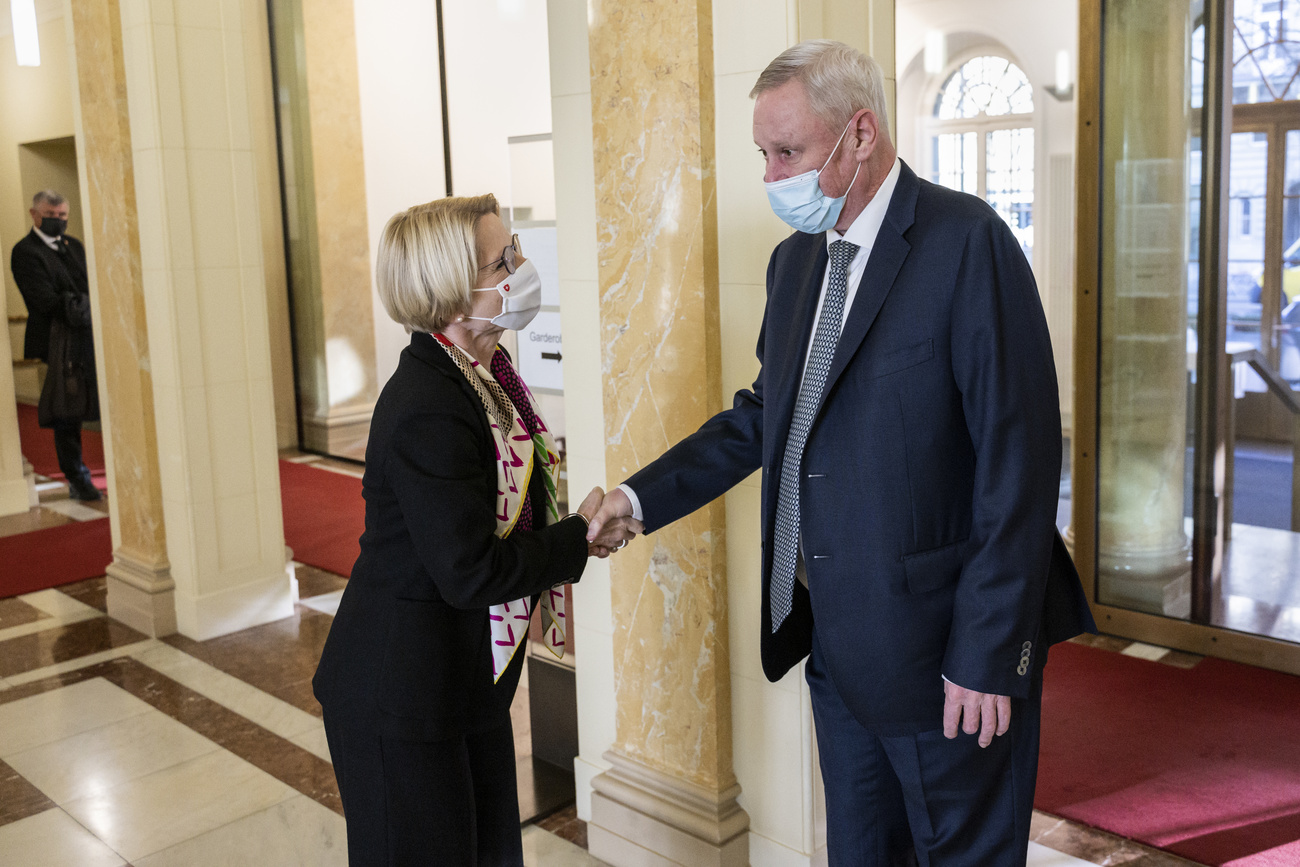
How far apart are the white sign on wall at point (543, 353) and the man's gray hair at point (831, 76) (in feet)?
7.17

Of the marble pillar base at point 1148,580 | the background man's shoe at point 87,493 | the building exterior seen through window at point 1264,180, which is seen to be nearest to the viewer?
the building exterior seen through window at point 1264,180

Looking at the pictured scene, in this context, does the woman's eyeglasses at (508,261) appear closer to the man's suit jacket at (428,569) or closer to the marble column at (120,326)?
the man's suit jacket at (428,569)

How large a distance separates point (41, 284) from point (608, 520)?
23.3 ft

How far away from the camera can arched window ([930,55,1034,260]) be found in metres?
9.39

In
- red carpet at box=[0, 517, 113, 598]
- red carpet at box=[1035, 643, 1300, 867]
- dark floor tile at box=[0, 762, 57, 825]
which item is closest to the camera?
red carpet at box=[1035, 643, 1300, 867]

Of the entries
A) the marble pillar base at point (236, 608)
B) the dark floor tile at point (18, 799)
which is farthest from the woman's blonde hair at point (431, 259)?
the marble pillar base at point (236, 608)

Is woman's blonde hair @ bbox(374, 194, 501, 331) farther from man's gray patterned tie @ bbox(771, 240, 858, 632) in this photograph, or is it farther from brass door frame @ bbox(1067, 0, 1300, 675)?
brass door frame @ bbox(1067, 0, 1300, 675)

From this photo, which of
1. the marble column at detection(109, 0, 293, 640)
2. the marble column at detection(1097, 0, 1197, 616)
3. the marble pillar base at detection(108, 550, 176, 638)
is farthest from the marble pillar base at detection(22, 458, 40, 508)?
the marble column at detection(1097, 0, 1197, 616)

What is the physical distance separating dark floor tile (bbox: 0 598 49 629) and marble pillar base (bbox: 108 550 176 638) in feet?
1.63

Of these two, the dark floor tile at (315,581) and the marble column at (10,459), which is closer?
the dark floor tile at (315,581)

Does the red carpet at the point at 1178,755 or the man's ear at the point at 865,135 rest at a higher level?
the man's ear at the point at 865,135

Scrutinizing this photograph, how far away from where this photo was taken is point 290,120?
373 inches

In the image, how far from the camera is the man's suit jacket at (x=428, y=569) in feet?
6.36

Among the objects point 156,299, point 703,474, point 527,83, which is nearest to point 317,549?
point 156,299
